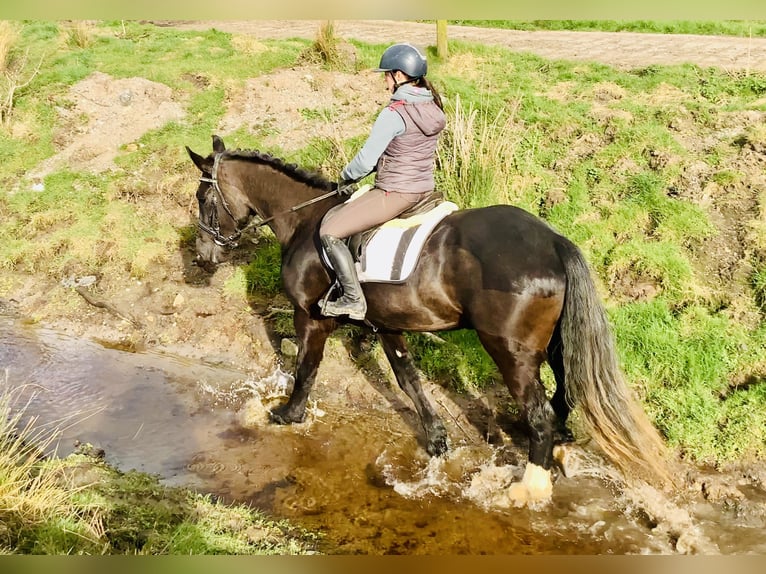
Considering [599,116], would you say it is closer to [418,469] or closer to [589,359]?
[589,359]

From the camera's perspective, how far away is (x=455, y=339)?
6.79m

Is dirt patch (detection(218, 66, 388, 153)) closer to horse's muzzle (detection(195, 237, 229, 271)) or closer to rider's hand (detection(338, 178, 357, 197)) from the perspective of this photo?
horse's muzzle (detection(195, 237, 229, 271))

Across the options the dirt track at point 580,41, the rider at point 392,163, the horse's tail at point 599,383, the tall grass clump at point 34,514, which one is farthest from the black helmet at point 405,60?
the dirt track at point 580,41

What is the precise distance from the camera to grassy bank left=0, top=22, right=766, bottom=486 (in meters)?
6.00

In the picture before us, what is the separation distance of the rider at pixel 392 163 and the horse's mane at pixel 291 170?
65cm

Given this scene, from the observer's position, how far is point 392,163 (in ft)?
15.7

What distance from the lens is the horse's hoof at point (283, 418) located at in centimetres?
599

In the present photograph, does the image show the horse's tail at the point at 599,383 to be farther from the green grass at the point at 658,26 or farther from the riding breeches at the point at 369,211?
the green grass at the point at 658,26

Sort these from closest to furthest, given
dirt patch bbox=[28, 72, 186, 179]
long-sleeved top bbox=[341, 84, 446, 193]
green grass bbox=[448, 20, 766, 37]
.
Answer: long-sleeved top bbox=[341, 84, 446, 193] < dirt patch bbox=[28, 72, 186, 179] < green grass bbox=[448, 20, 766, 37]

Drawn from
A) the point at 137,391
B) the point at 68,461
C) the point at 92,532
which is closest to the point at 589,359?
the point at 92,532

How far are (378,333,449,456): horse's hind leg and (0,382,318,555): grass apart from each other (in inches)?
61.9

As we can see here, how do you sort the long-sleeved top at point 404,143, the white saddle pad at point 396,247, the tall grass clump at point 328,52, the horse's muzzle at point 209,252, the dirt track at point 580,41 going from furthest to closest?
the tall grass clump at point 328,52 → the dirt track at point 580,41 → the horse's muzzle at point 209,252 → the white saddle pad at point 396,247 → the long-sleeved top at point 404,143

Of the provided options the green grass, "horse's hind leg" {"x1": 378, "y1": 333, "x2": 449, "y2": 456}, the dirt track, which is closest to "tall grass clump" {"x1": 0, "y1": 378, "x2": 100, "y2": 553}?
"horse's hind leg" {"x1": 378, "y1": 333, "x2": 449, "y2": 456}

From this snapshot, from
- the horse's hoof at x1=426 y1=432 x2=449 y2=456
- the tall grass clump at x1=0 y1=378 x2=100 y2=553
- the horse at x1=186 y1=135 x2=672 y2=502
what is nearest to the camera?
the tall grass clump at x1=0 y1=378 x2=100 y2=553
